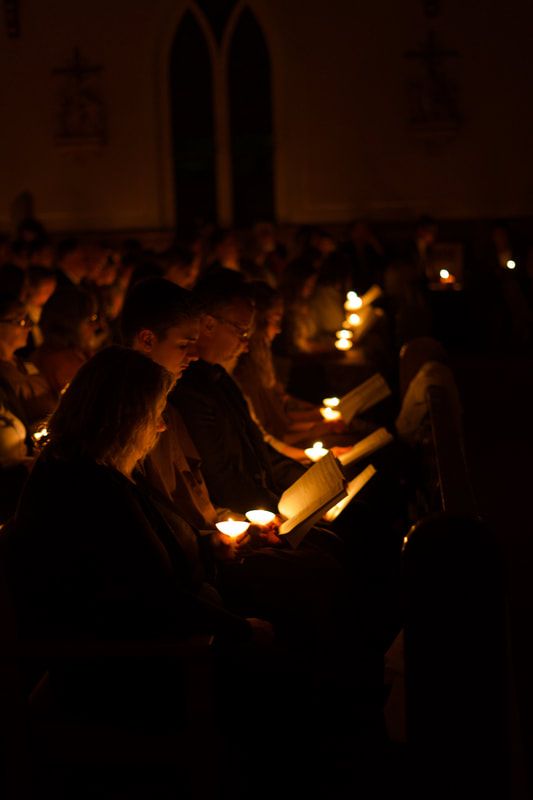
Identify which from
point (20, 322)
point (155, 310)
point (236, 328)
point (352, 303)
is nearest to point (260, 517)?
point (155, 310)

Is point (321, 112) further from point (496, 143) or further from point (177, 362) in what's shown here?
point (177, 362)

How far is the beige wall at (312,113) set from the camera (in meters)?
13.6

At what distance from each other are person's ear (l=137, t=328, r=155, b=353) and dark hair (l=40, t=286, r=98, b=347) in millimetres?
2439

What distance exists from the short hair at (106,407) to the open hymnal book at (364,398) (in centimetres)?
232

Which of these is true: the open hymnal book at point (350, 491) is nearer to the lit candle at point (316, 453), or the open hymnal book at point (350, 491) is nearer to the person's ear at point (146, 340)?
the lit candle at point (316, 453)

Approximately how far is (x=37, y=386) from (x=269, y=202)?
33.9 feet

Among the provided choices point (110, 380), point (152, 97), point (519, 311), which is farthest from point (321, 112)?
point (110, 380)

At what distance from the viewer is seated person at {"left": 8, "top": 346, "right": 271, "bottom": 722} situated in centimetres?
229

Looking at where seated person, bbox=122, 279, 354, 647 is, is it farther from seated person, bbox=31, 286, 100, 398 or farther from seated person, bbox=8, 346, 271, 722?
seated person, bbox=31, 286, 100, 398

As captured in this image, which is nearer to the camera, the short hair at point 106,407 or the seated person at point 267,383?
the short hair at point 106,407

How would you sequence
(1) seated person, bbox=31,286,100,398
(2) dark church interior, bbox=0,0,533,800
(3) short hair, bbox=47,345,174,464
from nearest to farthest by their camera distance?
(2) dark church interior, bbox=0,0,533,800
(3) short hair, bbox=47,345,174,464
(1) seated person, bbox=31,286,100,398

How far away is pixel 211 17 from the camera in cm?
1431

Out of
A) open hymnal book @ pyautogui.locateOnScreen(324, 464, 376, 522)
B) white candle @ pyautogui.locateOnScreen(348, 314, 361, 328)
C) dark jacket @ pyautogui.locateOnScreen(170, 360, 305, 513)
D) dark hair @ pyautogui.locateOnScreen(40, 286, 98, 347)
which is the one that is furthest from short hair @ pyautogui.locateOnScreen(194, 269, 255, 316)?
white candle @ pyautogui.locateOnScreen(348, 314, 361, 328)

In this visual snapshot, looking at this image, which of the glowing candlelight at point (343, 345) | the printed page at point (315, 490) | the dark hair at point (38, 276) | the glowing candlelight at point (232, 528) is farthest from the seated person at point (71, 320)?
the glowing candlelight at point (232, 528)
